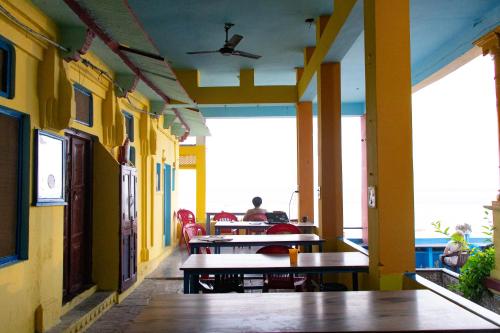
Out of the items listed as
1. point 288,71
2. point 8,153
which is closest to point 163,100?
point 288,71

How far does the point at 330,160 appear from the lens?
18.1 feet

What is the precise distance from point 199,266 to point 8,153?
5.48 feet

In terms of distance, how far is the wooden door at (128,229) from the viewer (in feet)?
17.3

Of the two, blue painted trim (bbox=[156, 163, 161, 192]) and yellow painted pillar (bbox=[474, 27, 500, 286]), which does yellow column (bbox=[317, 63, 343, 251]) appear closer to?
yellow painted pillar (bbox=[474, 27, 500, 286])

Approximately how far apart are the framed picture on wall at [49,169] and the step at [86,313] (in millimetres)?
1079

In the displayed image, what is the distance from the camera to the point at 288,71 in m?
8.45

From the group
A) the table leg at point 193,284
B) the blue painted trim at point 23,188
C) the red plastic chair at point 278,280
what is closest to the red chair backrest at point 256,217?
the red plastic chair at point 278,280

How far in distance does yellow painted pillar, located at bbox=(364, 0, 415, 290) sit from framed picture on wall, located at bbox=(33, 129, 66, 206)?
8.68 feet

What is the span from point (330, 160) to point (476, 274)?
2.17m

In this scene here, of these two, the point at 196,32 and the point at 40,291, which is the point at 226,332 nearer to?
the point at 40,291

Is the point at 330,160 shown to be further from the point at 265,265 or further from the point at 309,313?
the point at 309,313

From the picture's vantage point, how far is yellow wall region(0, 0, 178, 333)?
333 cm

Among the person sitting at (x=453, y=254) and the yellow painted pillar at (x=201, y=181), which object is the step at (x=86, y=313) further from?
the yellow painted pillar at (x=201, y=181)

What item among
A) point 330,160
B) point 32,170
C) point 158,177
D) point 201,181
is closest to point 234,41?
point 330,160
